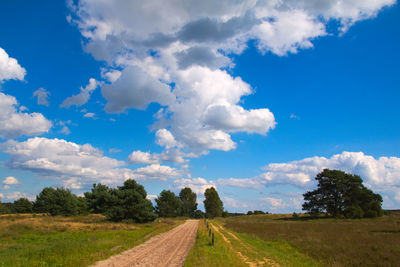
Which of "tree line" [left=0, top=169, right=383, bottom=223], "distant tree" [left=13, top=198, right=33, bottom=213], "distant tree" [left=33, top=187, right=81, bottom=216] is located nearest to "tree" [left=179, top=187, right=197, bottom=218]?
"tree line" [left=0, top=169, right=383, bottom=223]

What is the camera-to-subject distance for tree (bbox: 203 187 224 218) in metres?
123

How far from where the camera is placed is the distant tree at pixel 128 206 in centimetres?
5397

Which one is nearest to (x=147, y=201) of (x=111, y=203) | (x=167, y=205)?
(x=111, y=203)

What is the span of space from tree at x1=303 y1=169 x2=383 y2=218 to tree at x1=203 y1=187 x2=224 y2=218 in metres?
56.9

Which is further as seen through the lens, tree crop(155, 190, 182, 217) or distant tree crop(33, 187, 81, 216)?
tree crop(155, 190, 182, 217)

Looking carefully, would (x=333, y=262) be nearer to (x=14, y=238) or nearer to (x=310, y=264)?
(x=310, y=264)

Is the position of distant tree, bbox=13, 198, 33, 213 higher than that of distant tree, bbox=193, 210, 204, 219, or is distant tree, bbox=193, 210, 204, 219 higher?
distant tree, bbox=13, 198, 33, 213

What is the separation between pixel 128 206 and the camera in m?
55.3

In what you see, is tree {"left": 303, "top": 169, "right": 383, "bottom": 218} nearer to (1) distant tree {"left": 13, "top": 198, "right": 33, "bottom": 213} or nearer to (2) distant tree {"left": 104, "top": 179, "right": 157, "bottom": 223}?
(2) distant tree {"left": 104, "top": 179, "right": 157, "bottom": 223}

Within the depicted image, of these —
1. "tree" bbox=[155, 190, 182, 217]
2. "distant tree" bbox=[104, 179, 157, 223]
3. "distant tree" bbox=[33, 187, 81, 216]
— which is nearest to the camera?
"distant tree" bbox=[104, 179, 157, 223]

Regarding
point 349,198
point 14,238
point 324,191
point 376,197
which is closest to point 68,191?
point 14,238

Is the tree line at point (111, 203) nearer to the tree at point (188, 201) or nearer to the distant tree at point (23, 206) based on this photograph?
the distant tree at point (23, 206)

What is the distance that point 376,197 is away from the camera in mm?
67062

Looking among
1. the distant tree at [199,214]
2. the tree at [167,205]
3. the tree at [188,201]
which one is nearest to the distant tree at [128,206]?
the tree at [167,205]
